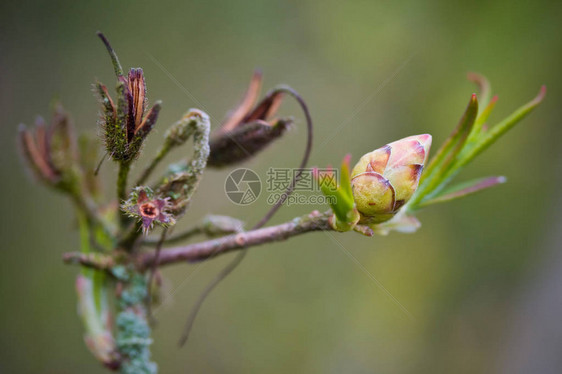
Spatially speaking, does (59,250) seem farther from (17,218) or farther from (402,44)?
(402,44)

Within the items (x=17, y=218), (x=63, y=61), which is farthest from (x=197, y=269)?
(x=63, y=61)

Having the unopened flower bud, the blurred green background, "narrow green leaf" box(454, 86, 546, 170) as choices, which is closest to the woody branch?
the unopened flower bud

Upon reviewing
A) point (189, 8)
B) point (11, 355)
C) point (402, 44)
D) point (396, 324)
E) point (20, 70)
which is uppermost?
point (402, 44)

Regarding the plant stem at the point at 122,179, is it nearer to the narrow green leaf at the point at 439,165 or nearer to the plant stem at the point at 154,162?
the plant stem at the point at 154,162

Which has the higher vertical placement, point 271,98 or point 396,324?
point 271,98

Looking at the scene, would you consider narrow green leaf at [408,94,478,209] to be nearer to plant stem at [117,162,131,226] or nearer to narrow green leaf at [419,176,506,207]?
narrow green leaf at [419,176,506,207]

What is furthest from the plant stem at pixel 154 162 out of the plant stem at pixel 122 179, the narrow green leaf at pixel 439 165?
the narrow green leaf at pixel 439 165

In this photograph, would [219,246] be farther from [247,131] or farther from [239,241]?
[247,131]
